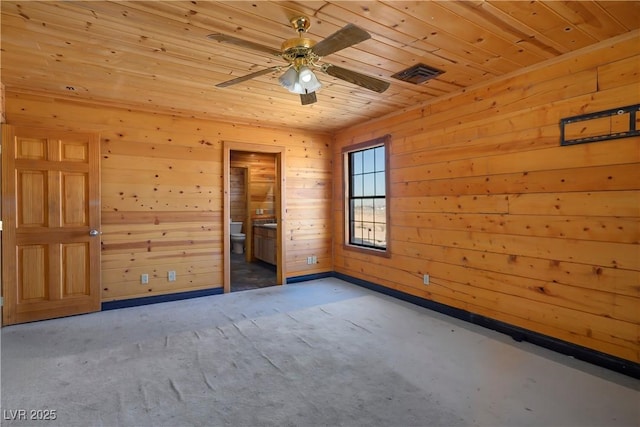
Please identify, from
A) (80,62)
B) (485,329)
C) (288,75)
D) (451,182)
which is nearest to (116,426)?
(288,75)

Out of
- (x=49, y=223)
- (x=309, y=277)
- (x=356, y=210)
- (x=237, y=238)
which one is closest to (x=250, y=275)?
(x=309, y=277)

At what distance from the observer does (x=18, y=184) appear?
11.1 feet

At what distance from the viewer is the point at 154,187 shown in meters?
4.16

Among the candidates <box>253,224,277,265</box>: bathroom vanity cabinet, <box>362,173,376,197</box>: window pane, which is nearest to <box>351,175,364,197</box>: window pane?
<box>362,173,376,197</box>: window pane

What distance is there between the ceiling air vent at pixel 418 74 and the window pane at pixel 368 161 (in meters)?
1.70

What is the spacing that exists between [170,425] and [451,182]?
10.7ft

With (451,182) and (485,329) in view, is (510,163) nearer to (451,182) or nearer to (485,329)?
(451,182)

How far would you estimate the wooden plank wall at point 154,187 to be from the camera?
382cm

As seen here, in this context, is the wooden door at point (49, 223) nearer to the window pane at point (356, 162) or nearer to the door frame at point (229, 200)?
the door frame at point (229, 200)

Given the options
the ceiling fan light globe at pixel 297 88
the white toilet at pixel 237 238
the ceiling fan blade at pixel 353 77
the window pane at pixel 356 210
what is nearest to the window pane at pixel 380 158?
the window pane at pixel 356 210

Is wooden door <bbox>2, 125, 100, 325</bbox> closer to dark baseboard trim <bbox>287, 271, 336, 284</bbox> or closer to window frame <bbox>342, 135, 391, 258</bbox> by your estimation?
dark baseboard trim <bbox>287, 271, 336, 284</bbox>

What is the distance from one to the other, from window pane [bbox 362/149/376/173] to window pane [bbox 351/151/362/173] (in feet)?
0.33

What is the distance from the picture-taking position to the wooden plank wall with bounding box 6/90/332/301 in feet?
12.5

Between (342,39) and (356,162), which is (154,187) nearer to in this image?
(356,162)
